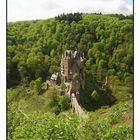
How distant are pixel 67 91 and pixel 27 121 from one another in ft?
1.21

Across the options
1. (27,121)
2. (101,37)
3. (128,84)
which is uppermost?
(101,37)

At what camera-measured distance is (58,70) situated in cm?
430

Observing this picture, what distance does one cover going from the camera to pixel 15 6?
4.26m

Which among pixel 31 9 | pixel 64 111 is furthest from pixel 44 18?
pixel 64 111

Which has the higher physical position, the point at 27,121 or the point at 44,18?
the point at 44,18

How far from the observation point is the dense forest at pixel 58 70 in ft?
13.9

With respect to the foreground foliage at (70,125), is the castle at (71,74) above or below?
above

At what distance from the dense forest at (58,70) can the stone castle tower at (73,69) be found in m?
0.04

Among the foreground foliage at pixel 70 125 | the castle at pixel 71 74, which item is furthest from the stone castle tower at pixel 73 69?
the foreground foliage at pixel 70 125

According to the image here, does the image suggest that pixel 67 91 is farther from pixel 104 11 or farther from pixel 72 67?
pixel 104 11

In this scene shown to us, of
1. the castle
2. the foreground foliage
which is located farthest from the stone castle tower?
the foreground foliage

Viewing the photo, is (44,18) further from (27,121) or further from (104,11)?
(27,121)

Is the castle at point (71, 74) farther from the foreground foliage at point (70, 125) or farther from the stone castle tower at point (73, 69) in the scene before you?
the foreground foliage at point (70, 125)

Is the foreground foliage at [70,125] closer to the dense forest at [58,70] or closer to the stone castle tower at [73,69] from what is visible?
the dense forest at [58,70]
